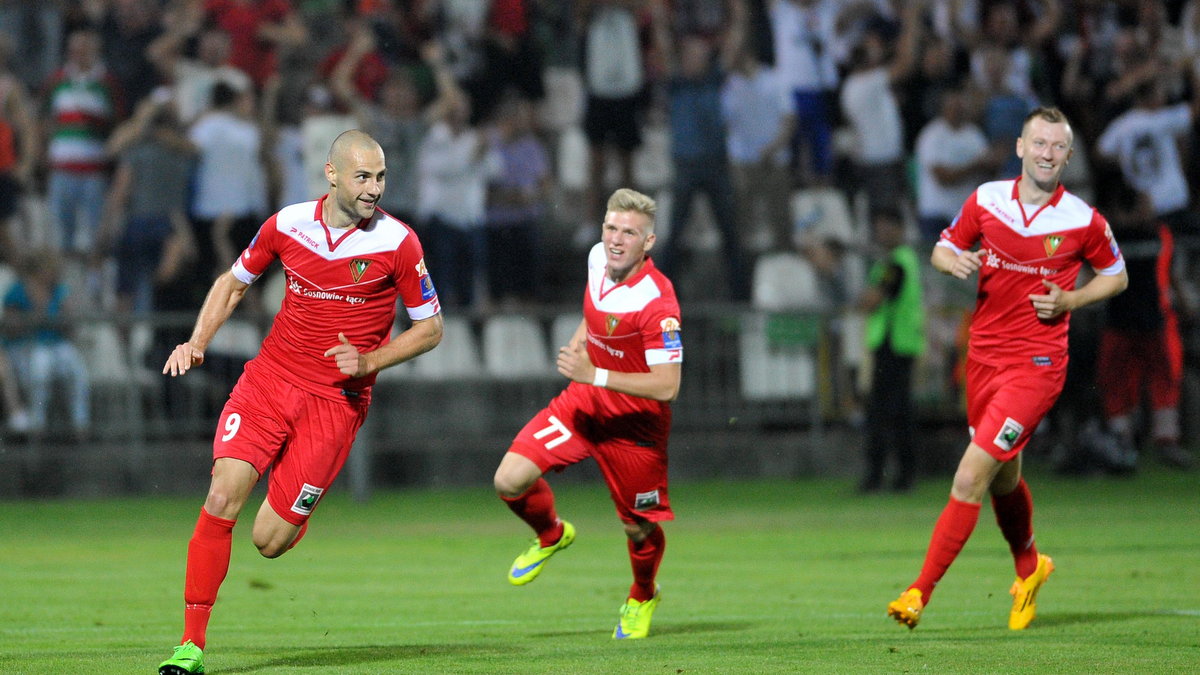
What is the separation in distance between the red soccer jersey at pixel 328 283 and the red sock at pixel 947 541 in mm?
2911

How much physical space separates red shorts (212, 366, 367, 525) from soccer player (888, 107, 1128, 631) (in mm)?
3308

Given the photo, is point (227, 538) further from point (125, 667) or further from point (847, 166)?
point (847, 166)

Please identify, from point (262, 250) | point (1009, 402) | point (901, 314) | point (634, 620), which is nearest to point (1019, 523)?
point (1009, 402)

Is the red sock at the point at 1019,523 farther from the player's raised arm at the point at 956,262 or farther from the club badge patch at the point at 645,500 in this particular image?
the club badge patch at the point at 645,500

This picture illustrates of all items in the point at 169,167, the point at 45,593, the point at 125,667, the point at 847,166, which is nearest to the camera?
the point at 125,667

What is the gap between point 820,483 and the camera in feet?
60.1

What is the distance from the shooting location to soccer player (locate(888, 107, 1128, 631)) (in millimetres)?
9188

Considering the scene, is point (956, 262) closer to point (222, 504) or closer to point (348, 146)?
point (348, 146)

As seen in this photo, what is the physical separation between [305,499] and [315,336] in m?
0.80

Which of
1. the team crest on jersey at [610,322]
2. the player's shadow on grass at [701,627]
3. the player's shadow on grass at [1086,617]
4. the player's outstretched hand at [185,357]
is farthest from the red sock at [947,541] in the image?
the player's outstretched hand at [185,357]

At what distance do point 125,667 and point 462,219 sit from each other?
36.5 ft

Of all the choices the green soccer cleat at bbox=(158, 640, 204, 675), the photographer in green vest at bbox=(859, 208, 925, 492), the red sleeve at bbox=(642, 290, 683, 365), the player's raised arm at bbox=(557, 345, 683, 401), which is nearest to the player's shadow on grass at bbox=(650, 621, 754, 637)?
the player's raised arm at bbox=(557, 345, 683, 401)

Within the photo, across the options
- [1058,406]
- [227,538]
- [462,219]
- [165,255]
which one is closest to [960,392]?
[1058,406]

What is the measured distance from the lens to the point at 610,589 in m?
11.3
